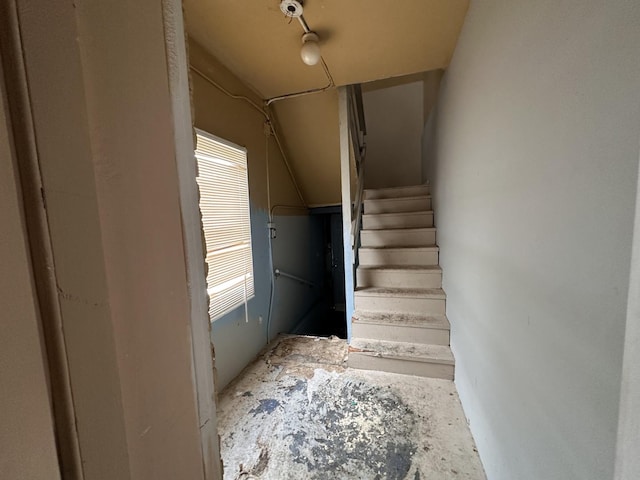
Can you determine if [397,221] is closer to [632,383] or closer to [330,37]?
[330,37]

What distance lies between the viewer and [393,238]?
281cm

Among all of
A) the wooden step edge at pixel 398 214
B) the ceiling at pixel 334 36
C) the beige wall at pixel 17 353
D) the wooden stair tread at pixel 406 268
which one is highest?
the ceiling at pixel 334 36

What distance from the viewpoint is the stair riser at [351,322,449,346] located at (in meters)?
2.10

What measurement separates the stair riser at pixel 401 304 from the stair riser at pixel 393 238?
0.67m

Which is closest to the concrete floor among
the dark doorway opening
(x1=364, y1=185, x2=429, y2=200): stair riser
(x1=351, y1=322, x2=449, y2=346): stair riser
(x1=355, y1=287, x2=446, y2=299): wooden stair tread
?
(x1=351, y1=322, x2=449, y2=346): stair riser

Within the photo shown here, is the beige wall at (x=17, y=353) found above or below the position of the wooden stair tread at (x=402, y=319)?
above

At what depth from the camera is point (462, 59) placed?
1647mm

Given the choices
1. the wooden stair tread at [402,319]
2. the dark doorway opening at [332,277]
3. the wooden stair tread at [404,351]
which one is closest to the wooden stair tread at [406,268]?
the wooden stair tread at [402,319]

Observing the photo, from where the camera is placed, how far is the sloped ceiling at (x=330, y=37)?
4.76 feet

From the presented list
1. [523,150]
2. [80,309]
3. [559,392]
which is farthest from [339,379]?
[80,309]

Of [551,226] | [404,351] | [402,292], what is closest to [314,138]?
[402,292]

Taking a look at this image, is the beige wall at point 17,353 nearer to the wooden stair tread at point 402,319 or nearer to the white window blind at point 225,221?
the white window blind at point 225,221

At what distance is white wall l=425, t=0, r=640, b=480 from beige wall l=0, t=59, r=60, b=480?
90 centimetres

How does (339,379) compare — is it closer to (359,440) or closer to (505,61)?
(359,440)
